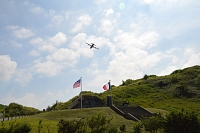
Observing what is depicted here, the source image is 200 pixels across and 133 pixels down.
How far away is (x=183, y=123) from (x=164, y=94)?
6684 cm

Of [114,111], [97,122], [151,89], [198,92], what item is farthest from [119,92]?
[97,122]

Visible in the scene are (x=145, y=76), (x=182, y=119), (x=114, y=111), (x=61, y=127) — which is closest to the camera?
(x=182, y=119)

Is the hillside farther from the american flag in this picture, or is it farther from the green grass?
the green grass

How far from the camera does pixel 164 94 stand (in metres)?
85.8

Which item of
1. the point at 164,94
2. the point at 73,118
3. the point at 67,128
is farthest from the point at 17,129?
the point at 164,94

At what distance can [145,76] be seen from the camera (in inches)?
4658

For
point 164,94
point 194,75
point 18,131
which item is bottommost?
point 18,131

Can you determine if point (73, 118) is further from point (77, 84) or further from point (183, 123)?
point (183, 123)

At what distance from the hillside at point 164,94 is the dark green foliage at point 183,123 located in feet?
150

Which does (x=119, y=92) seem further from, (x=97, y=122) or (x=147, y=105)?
(x=97, y=122)

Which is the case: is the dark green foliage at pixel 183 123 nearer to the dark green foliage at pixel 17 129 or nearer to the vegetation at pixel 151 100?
the vegetation at pixel 151 100

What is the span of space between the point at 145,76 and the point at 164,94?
32947mm

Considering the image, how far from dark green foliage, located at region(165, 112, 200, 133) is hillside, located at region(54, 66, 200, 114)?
1803 inches

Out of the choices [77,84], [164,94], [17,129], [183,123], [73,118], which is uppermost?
[164,94]
